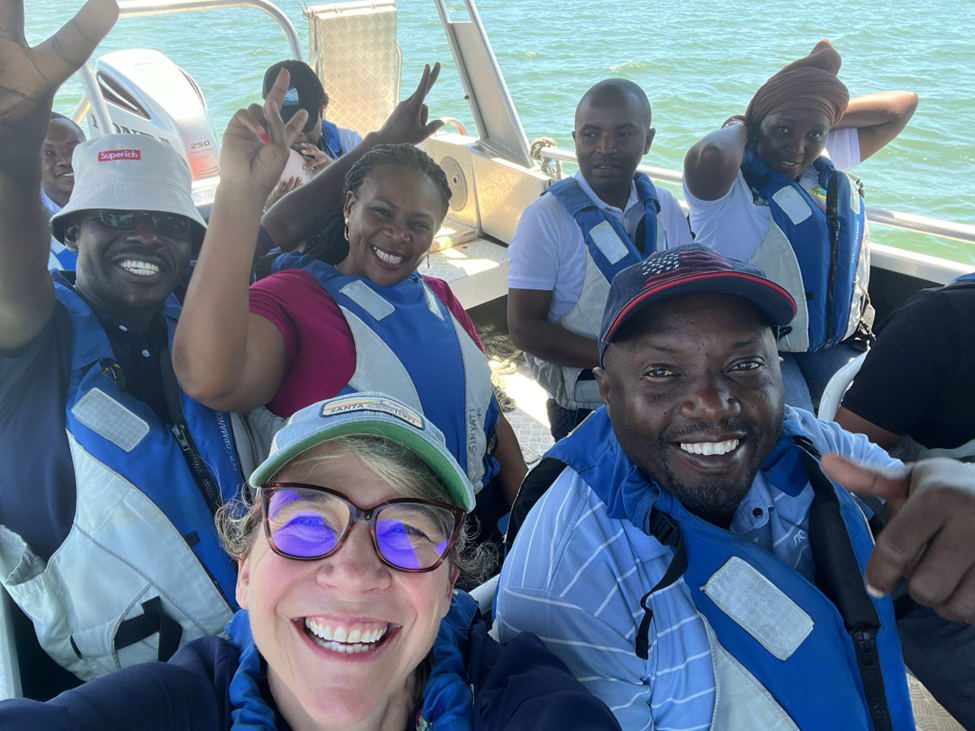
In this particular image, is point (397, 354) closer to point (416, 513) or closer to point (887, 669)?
point (416, 513)

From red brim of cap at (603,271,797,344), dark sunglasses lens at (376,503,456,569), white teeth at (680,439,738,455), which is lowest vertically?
white teeth at (680,439,738,455)

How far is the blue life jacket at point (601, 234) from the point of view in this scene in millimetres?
2283

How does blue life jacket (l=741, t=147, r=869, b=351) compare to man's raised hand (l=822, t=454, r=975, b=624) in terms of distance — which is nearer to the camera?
man's raised hand (l=822, t=454, r=975, b=624)

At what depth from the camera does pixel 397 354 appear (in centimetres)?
167

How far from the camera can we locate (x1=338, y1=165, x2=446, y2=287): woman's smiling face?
1805 mm

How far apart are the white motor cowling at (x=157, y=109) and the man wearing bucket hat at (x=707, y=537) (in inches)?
65.0

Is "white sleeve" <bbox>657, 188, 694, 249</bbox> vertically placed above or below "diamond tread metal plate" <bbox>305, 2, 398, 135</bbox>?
below

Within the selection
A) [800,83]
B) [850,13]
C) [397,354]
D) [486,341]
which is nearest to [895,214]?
[800,83]

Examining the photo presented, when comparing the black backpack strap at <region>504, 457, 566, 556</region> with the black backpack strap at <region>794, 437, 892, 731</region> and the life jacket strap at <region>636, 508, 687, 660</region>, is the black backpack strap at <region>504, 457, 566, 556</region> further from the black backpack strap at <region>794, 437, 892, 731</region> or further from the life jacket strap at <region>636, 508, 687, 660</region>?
the black backpack strap at <region>794, 437, 892, 731</region>

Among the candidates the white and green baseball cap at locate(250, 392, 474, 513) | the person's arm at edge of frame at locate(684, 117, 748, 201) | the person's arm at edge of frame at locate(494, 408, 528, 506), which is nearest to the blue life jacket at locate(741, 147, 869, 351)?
the person's arm at edge of frame at locate(684, 117, 748, 201)

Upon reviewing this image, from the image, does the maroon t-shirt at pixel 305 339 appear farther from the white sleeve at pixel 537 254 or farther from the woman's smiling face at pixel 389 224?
the white sleeve at pixel 537 254

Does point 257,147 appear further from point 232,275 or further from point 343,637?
point 343,637

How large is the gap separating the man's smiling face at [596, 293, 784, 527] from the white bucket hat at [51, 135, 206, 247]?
950 mm

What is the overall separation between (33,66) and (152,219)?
1.05 feet
